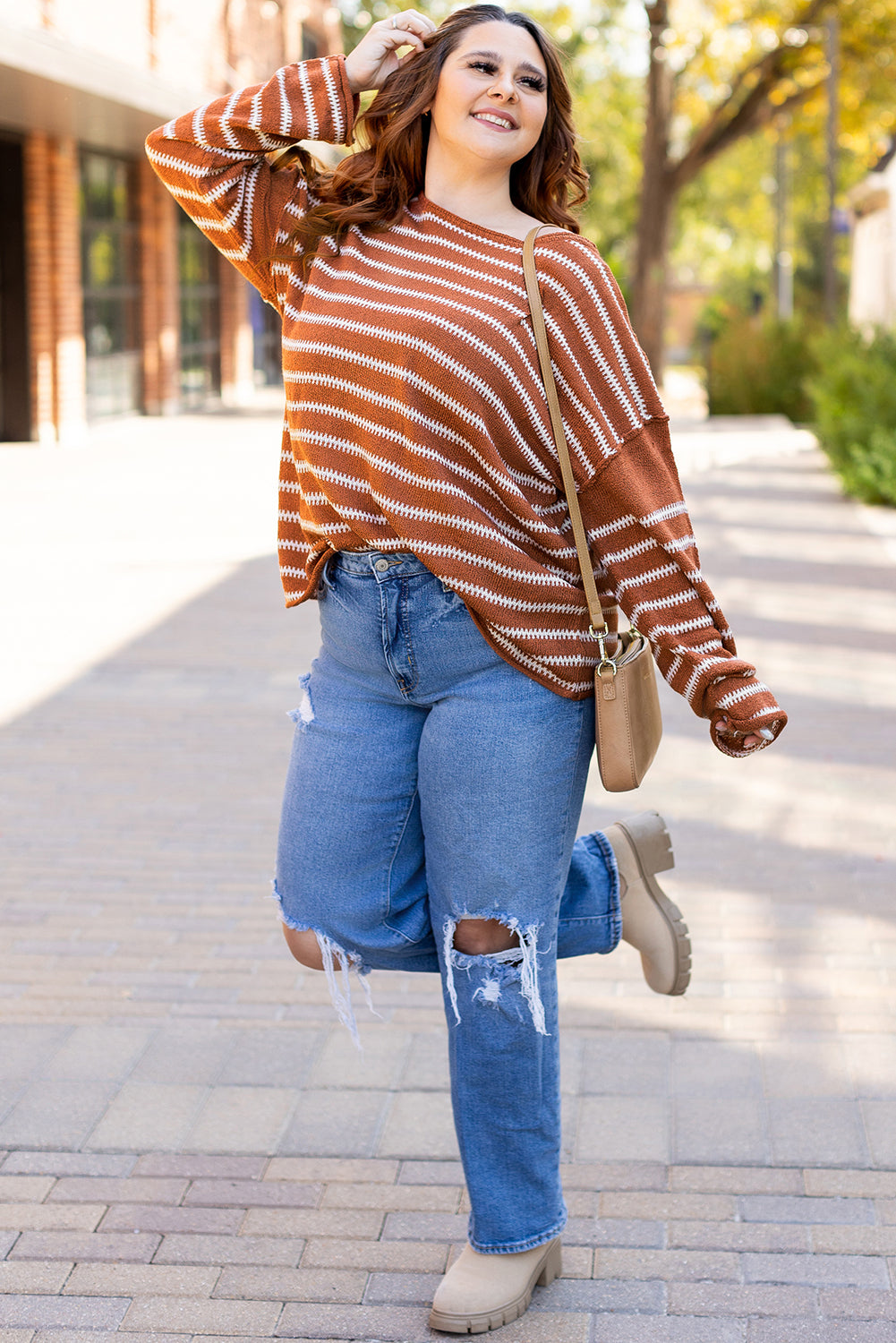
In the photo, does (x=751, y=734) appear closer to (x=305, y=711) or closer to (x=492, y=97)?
(x=305, y=711)

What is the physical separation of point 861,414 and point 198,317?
13463mm

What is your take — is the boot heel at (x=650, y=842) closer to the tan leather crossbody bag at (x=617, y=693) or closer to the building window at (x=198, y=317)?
the tan leather crossbody bag at (x=617, y=693)

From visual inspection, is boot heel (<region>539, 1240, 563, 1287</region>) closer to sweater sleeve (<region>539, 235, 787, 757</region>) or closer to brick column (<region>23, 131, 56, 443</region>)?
sweater sleeve (<region>539, 235, 787, 757</region>)

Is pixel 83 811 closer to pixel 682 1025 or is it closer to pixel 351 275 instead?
pixel 682 1025

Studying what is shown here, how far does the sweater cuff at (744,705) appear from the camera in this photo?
7.75 feet

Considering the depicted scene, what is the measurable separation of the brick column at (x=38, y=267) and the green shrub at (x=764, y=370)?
9.72 m

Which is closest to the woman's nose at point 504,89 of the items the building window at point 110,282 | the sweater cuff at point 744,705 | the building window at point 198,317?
the sweater cuff at point 744,705

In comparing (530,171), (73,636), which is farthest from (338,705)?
(73,636)

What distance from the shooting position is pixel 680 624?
2402 mm

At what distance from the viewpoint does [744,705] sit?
2363mm

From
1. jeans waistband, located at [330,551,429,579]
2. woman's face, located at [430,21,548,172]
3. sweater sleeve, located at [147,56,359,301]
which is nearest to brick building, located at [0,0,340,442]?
sweater sleeve, located at [147,56,359,301]

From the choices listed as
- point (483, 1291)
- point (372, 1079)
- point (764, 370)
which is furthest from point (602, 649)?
point (764, 370)

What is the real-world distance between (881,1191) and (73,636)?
228 inches

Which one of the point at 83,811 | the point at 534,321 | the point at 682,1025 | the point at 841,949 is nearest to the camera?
the point at 534,321
